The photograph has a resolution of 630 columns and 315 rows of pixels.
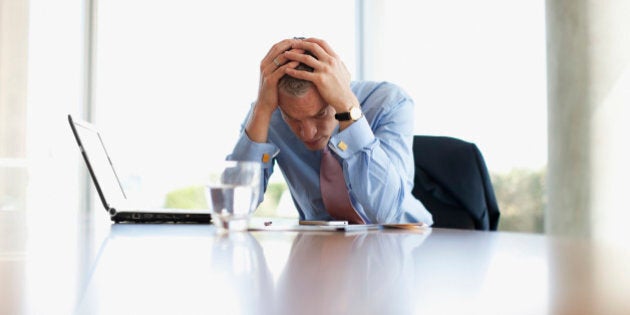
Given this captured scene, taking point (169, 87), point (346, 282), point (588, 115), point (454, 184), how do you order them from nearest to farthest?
point (346, 282) < point (454, 184) < point (588, 115) < point (169, 87)

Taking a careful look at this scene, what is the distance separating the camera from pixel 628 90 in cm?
305

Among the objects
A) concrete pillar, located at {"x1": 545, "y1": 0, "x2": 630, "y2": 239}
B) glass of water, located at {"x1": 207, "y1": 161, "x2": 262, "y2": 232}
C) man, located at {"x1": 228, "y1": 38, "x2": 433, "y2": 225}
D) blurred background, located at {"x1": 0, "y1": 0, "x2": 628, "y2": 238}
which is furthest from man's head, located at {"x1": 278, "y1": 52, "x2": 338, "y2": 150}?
blurred background, located at {"x1": 0, "y1": 0, "x2": 628, "y2": 238}

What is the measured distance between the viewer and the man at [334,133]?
1.73 metres

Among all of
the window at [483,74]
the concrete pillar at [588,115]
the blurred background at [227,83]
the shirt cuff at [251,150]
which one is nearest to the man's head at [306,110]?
the shirt cuff at [251,150]

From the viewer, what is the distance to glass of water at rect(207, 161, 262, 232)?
106 cm

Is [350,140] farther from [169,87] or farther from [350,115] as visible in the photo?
Answer: [169,87]

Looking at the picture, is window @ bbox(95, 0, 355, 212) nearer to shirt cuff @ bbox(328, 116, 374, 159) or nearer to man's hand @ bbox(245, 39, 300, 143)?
man's hand @ bbox(245, 39, 300, 143)

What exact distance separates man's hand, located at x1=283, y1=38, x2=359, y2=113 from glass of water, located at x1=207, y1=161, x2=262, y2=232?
67 centimetres

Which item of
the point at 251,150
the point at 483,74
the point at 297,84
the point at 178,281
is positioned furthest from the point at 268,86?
the point at 483,74

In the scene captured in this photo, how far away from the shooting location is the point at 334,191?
1.85m

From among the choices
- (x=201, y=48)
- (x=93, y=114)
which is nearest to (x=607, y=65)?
(x=201, y=48)

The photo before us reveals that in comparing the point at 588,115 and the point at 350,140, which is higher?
the point at 588,115

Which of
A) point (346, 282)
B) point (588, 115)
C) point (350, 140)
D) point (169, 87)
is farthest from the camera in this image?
point (169, 87)

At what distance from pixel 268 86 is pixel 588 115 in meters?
2.06
